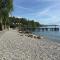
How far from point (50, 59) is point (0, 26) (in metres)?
38.8

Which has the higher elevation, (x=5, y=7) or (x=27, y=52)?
(x=5, y=7)

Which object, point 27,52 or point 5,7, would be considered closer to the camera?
point 27,52

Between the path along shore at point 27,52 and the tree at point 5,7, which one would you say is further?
the tree at point 5,7

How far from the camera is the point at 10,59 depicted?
8289 millimetres

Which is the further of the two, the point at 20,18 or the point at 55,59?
the point at 20,18

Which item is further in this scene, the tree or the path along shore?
the tree

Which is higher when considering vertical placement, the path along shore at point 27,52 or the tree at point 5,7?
the tree at point 5,7

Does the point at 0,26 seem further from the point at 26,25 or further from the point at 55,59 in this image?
the point at 26,25

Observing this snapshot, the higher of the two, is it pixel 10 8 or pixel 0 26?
pixel 10 8

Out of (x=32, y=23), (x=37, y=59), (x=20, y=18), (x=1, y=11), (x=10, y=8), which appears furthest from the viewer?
(x=32, y=23)

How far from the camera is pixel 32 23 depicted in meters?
139

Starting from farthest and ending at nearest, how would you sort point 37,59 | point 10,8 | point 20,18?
point 20,18 → point 10,8 → point 37,59

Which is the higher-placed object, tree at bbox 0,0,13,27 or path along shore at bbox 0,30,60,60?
tree at bbox 0,0,13,27

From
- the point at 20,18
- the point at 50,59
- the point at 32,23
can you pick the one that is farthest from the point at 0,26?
the point at 32,23
